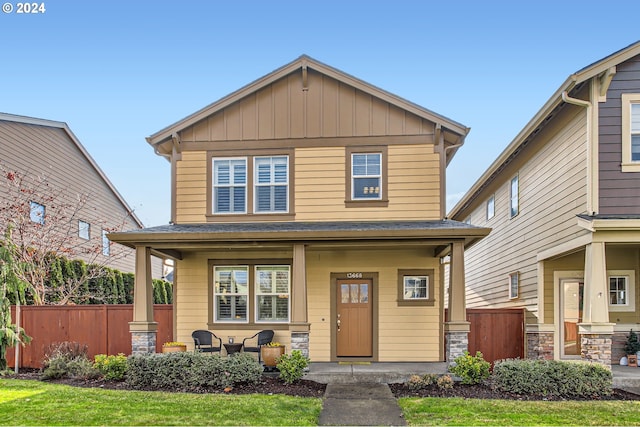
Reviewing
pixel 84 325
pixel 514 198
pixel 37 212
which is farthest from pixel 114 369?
pixel 514 198

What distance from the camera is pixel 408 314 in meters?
12.7

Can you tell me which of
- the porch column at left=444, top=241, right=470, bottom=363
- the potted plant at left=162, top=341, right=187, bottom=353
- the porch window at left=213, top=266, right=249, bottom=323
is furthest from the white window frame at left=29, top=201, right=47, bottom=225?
the porch column at left=444, top=241, right=470, bottom=363

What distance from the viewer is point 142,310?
38.0 ft

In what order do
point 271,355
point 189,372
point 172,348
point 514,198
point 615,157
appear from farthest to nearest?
point 514,198
point 172,348
point 271,355
point 615,157
point 189,372

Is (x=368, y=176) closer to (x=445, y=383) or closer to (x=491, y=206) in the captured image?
(x=445, y=383)

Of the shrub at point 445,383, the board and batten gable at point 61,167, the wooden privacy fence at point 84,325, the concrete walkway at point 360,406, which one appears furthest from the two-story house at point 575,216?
the board and batten gable at point 61,167

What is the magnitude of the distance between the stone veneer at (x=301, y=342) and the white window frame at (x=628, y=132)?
716cm

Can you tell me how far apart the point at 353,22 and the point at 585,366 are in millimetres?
9758

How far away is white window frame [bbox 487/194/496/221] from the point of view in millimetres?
17833

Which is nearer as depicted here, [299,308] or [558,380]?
[558,380]

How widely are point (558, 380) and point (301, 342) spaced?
16.0ft

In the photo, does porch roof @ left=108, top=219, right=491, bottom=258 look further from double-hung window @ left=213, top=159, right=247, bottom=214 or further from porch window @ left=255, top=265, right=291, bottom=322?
porch window @ left=255, top=265, right=291, bottom=322

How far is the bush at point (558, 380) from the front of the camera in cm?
919

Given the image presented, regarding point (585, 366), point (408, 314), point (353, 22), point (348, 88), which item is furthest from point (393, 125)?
point (585, 366)
